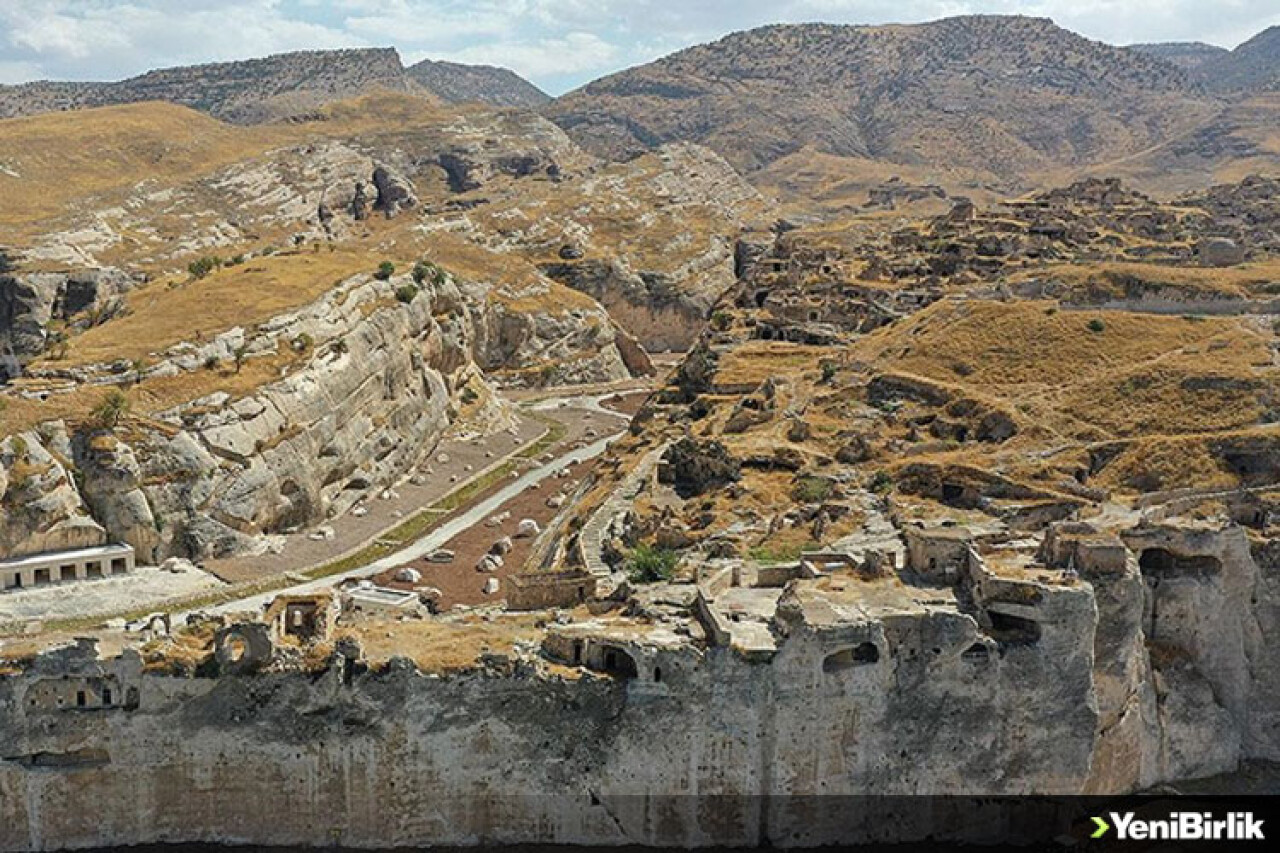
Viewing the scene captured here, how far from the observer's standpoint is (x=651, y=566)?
43125 millimetres

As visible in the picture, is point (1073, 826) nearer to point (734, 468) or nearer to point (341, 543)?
point (734, 468)

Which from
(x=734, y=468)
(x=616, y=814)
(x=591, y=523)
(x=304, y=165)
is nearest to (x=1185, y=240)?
(x=734, y=468)

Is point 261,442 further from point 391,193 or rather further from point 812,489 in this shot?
point 391,193

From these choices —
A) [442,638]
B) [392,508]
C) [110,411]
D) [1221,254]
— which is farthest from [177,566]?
[1221,254]

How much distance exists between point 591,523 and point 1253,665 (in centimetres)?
2770

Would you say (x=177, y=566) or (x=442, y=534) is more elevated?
(x=177, y=566)

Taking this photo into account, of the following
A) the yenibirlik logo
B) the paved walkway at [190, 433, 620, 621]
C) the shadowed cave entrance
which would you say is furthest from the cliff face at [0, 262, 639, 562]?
the yenibirlik logo

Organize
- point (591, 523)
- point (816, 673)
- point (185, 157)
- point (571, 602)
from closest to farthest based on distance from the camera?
point (816, 673)
point (571, 602)
point (591, 523)
point (185, 157)

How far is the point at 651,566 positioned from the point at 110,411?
36965 millimetres

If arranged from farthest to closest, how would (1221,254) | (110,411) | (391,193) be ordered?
(391,193) → (1221,254) → (110,411)

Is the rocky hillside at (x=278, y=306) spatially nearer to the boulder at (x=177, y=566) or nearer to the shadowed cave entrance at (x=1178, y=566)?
the boulder at (x=177, y=566)

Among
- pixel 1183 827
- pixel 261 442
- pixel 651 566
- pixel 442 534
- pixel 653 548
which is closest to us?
pixel 1183 827

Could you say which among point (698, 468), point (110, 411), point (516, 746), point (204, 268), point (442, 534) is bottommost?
point (442, 534)

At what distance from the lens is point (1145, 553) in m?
42.5
